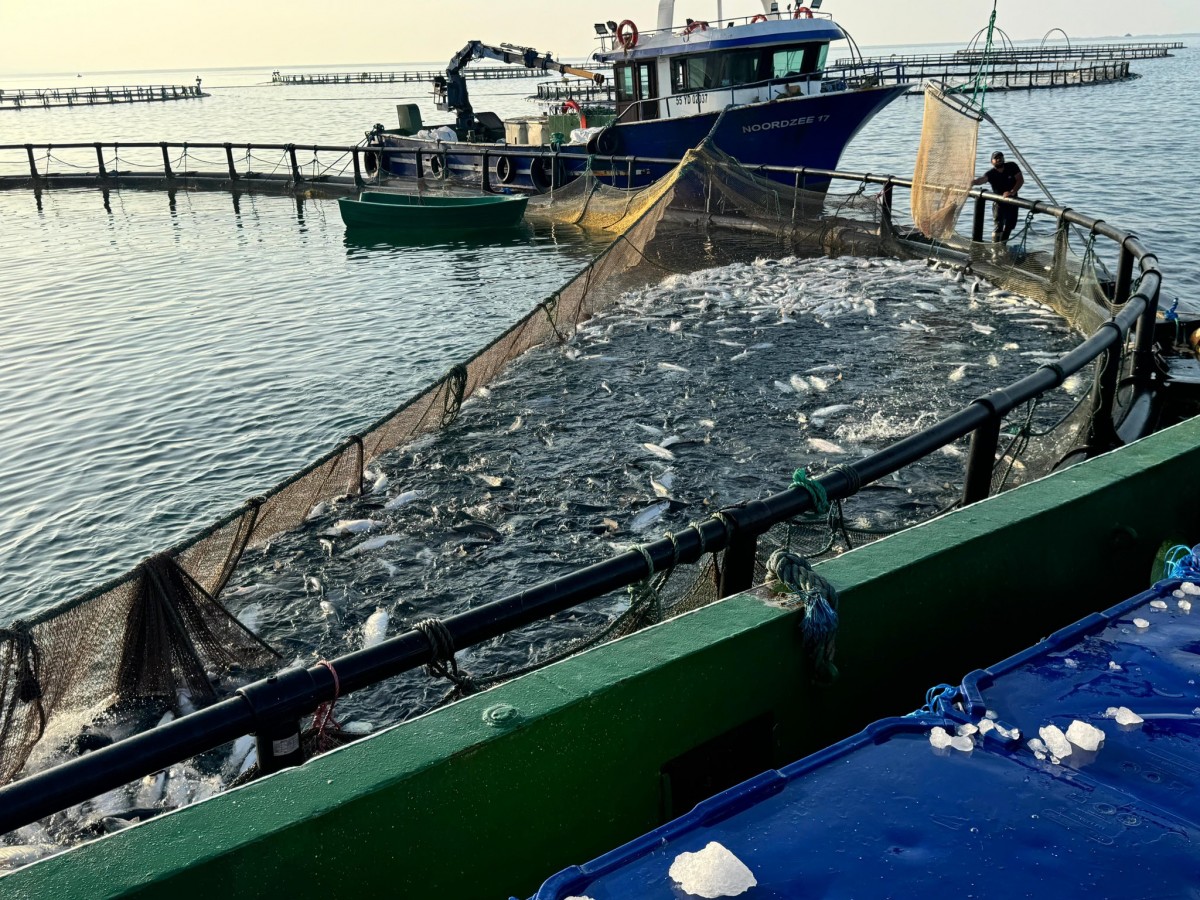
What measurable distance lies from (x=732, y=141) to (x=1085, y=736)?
76.5 feet

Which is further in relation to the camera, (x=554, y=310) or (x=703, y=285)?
(x=703, y=285)

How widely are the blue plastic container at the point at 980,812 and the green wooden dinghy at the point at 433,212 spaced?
2439 centimetres

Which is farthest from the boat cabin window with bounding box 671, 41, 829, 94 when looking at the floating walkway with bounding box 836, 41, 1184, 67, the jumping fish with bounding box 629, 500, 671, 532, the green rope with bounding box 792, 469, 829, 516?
the floating walkway with bounding box 836, 41, 1184, 67

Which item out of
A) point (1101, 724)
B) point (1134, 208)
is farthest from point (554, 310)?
point (1134, 208)

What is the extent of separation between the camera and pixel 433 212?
26828 millimetres

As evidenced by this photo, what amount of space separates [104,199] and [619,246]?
1128 inches

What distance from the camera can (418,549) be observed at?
8930 mm

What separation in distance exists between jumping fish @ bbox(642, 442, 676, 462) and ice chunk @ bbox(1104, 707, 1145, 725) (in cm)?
744

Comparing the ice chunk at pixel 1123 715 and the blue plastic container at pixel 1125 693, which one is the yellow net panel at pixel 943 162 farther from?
the ice chunk at pixel 1123 715

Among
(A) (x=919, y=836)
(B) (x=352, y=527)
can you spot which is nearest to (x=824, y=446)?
(B) (x=352, y=527)

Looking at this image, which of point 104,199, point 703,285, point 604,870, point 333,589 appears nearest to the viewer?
point 604,870

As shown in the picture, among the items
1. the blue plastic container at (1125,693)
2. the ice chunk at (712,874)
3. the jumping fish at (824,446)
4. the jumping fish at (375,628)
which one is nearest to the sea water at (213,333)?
the jumping fish at (824,446)

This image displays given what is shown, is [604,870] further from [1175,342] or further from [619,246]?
[619,246]

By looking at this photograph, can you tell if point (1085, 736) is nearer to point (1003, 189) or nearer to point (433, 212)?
point (1003, 189)
